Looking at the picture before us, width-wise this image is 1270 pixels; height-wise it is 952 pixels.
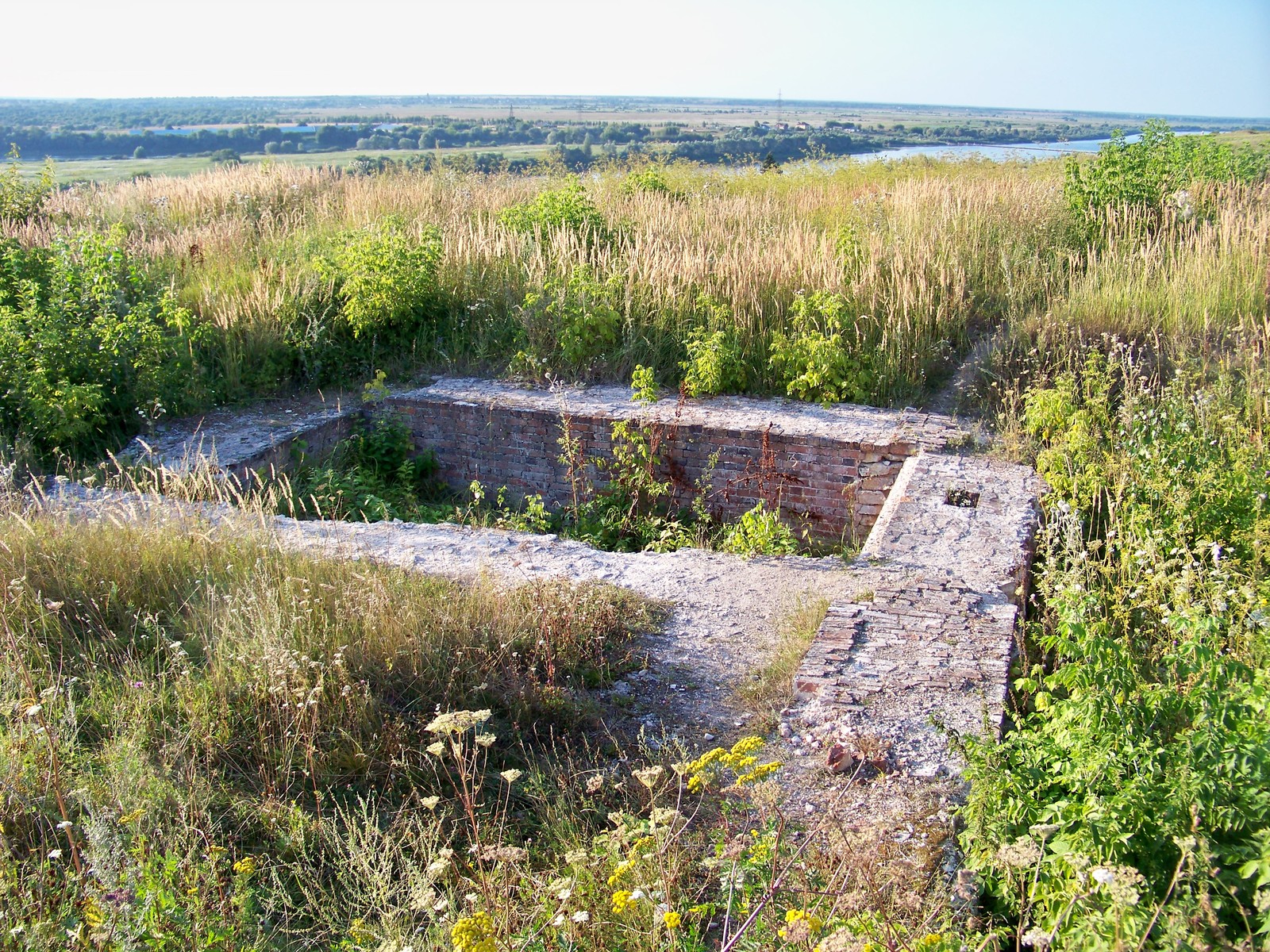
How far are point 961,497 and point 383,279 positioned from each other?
540 cm

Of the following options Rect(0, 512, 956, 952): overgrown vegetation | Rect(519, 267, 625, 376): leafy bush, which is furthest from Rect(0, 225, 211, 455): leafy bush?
Rect(519, 267, 625, 376): leafy bush

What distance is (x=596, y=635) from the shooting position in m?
4.16

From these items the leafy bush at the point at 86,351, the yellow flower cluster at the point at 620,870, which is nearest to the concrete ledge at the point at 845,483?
the leafy bush at the point at 86,351

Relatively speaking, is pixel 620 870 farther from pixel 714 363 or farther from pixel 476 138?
pixel 476 138

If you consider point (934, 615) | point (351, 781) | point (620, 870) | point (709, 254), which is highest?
point (709, 254)

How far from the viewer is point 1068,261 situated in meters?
8.62

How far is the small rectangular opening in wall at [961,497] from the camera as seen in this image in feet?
18.4

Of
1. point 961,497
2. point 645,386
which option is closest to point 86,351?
point 645,386

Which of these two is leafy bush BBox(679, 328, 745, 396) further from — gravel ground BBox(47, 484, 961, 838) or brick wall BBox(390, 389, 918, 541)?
gravel ground BBox(47, 484, 961, 838)

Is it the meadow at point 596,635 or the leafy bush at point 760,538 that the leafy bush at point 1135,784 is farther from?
the leafy bush at point 760,538

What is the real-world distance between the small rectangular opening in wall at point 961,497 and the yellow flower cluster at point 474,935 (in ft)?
13.7

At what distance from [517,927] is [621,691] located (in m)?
1.46

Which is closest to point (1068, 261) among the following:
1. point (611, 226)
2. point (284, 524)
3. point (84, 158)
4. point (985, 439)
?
point (985, 439)

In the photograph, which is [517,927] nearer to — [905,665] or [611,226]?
[905,665]
